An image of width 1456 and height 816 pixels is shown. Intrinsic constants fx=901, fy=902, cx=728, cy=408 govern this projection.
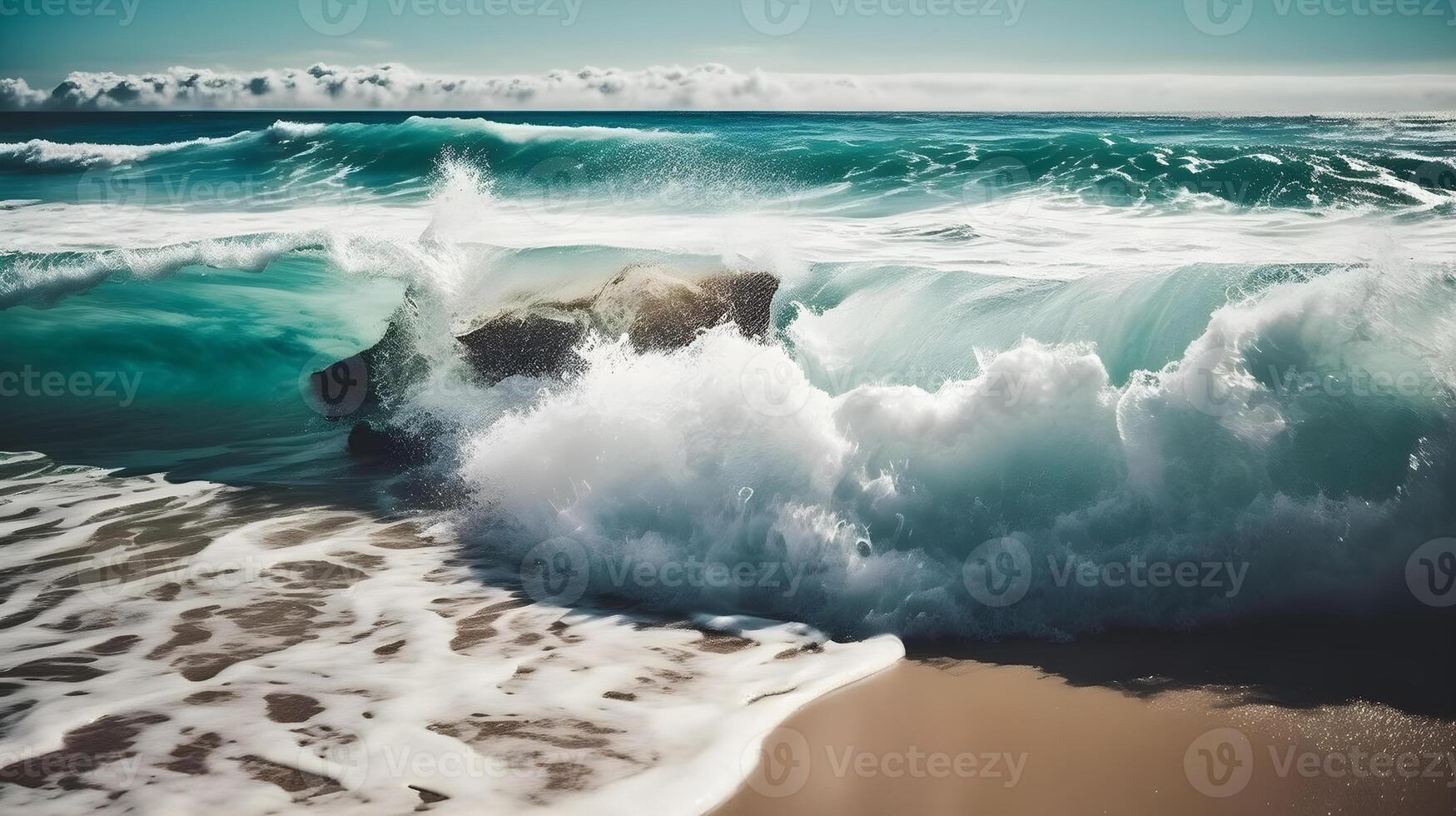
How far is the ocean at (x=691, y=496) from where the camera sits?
4.12 meters

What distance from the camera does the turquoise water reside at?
5.01 metres

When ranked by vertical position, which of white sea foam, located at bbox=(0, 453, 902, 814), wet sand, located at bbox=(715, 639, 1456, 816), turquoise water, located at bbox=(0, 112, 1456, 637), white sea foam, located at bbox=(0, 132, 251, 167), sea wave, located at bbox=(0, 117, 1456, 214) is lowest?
wet sand, located at bbox=(715, 639, 1456, 816)

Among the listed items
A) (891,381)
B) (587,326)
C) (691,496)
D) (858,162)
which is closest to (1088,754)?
(691,496)

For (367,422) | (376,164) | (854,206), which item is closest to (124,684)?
(367,422)

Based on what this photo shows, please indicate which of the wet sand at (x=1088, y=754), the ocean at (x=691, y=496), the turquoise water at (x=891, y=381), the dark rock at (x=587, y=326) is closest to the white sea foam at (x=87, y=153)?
the turquoise water at (x=891, y=381)

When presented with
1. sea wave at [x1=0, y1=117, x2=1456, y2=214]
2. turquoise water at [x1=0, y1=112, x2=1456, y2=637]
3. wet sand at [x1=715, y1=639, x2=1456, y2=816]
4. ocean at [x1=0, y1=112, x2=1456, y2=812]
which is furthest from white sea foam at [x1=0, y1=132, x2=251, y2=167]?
Result: wet sand at [x1=715, y1=639, x2=1456, y2=816]

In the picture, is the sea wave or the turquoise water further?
the sea wave

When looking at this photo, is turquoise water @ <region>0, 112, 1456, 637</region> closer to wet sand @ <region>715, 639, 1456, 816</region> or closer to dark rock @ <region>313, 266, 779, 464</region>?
dark rock @ <region>313, 266, 779, 464</region>

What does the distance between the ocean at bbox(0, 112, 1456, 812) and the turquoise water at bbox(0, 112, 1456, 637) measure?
0.10 ft

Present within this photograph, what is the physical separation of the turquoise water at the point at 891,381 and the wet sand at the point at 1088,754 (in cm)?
75

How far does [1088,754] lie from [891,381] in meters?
4.03

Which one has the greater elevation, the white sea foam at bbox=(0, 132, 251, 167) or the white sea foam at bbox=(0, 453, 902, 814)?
the white sea foam at bbox=(0, 132, 251, 167)

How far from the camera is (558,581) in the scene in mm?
5457

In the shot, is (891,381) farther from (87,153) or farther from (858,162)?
(87,153)
